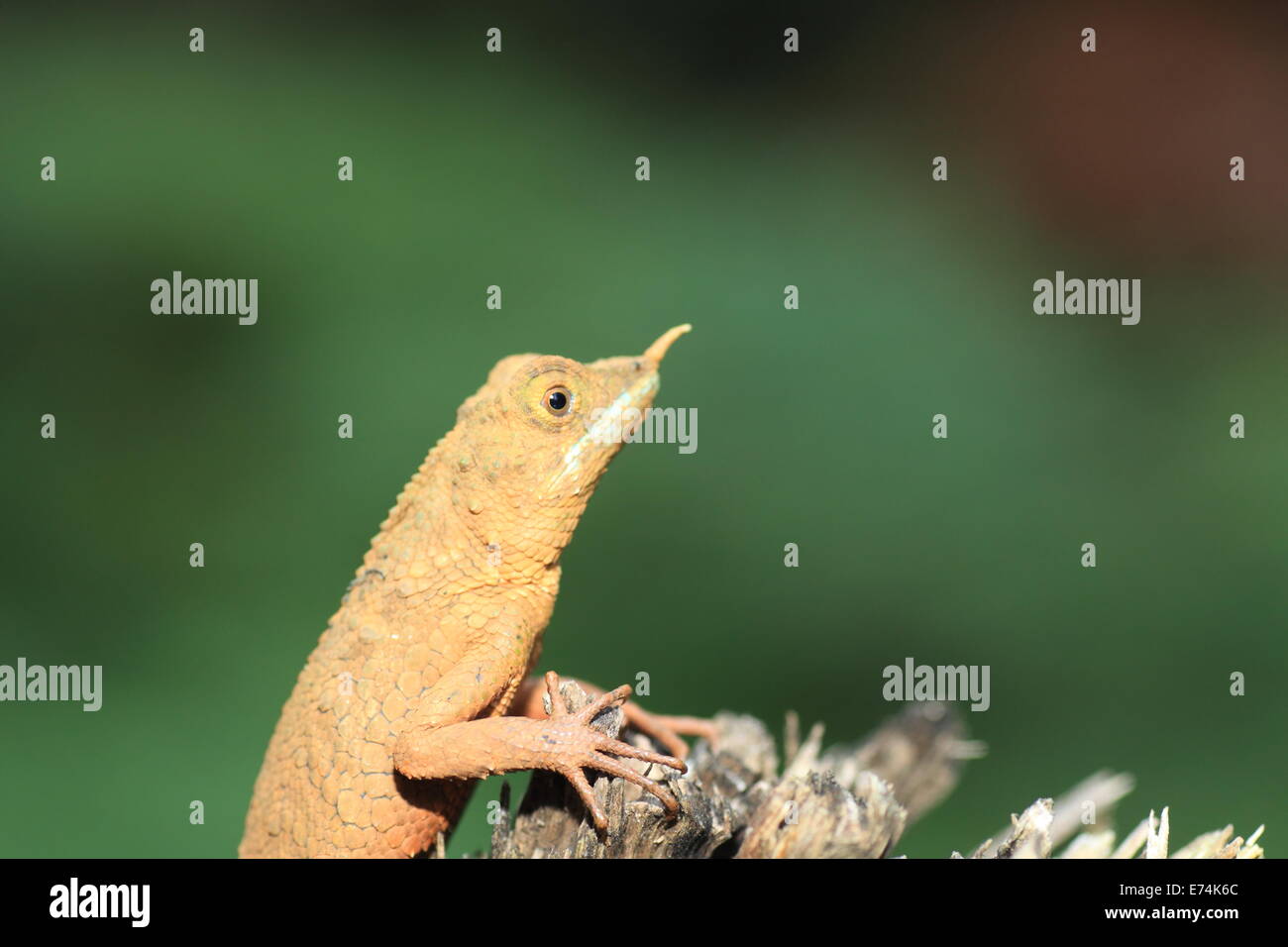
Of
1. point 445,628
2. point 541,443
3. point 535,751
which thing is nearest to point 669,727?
point 445,628

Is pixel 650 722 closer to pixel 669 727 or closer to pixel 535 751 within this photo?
pixel 669 727

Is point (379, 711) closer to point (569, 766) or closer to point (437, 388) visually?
point (569, 766)

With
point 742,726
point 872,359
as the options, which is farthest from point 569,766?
point 872,359

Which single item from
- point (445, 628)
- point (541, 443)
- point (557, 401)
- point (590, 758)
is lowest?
point (590, 758)

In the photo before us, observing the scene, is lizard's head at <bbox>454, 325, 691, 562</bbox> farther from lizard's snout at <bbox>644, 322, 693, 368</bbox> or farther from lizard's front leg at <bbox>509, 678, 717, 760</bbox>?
lizard's front leg at <bbox>509, 678, 717, 760</bbox>

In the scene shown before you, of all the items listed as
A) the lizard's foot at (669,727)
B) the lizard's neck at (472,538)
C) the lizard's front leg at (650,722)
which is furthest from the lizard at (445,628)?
the lizard's foot at (669,727)

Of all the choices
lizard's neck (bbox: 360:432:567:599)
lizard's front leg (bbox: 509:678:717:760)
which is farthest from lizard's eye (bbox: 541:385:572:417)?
lizard's front leg (bbox: 509:678:717:760)

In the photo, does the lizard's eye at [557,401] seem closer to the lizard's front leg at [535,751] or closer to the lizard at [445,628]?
the lizard at [445,628]
